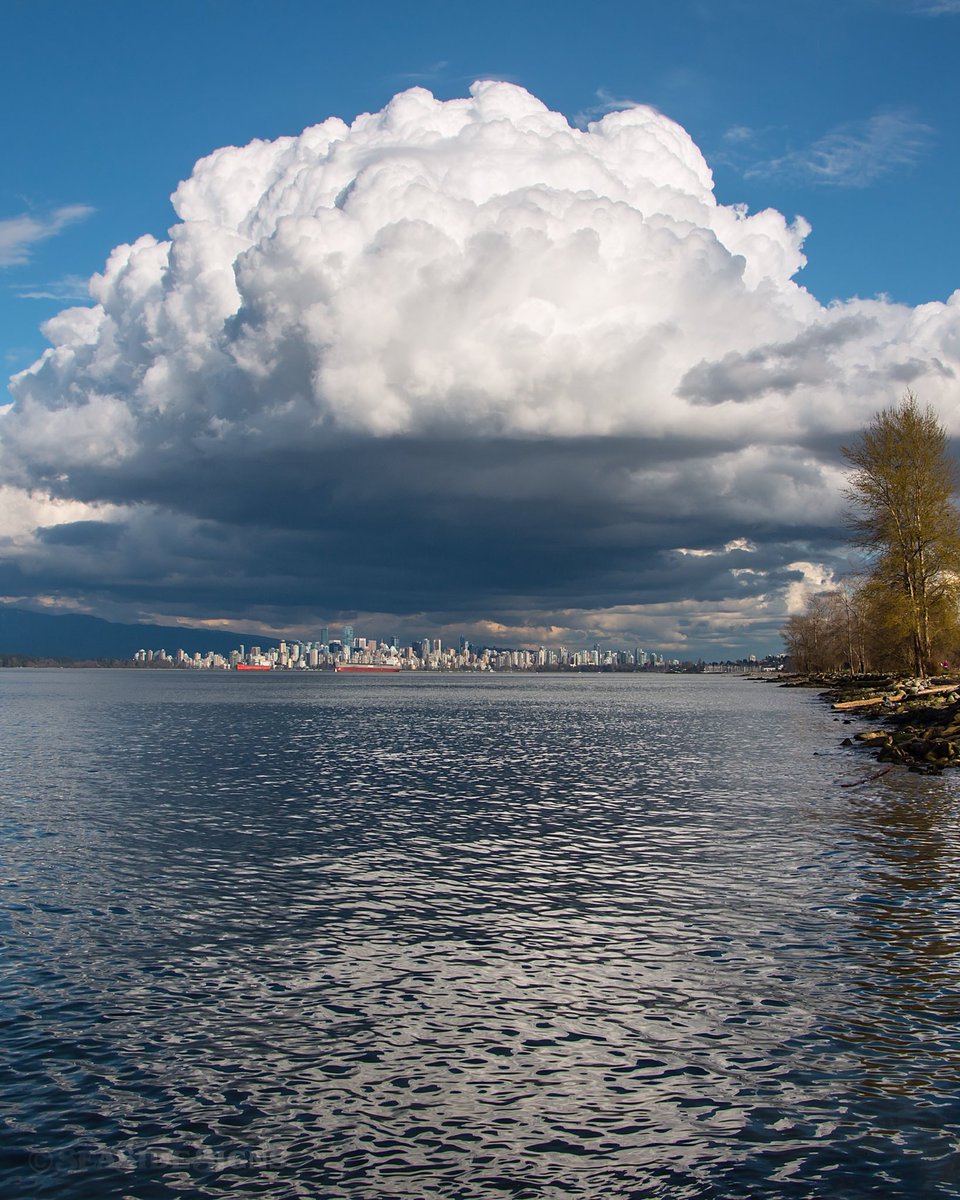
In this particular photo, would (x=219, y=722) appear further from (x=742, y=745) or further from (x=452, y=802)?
(x=452, y=802)

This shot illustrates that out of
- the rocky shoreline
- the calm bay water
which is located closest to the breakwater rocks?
the rocky shoreline

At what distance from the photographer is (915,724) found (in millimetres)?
73688

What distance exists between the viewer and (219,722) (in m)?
113

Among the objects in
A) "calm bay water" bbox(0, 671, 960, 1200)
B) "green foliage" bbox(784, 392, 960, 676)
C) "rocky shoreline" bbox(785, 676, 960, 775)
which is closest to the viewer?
"calm bay water" bbox(0, 671, 960, 1200)

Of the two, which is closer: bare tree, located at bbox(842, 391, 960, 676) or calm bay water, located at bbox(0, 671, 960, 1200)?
calm bay water, located at bbox(0, 671, 960, 1200)

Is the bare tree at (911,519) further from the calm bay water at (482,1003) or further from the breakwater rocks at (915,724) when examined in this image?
the calm bay water at (482,1003)

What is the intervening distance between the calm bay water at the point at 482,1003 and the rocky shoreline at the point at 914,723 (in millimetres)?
17569

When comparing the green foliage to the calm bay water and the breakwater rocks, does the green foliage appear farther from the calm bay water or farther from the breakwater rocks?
the calm bay water

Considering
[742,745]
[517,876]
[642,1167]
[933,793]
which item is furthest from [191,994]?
[742,745]

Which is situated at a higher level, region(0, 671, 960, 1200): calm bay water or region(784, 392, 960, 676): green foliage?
region(784, 392, 960, 676): green foliage

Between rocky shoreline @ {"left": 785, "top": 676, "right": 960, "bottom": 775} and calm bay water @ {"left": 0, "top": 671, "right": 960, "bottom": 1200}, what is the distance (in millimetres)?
17569

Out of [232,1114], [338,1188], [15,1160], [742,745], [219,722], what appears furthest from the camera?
[219,722]

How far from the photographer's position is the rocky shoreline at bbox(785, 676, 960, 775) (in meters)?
56.8

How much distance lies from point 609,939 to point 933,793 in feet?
95.7
